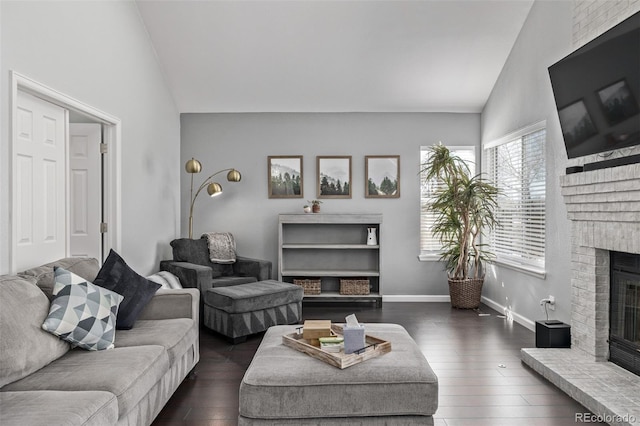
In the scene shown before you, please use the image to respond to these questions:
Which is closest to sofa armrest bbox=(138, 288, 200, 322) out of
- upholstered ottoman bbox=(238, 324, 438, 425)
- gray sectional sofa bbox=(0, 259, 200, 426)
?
gray sectional sofa bbox=(0, 259, 200, 426)

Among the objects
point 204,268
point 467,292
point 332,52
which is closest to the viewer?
point 204,268

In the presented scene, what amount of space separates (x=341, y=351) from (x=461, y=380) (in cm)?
123

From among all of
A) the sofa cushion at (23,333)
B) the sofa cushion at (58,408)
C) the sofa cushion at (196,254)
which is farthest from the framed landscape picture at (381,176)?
the sofa cushion at (58,408)

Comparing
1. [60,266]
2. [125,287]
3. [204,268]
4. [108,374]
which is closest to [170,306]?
[125,287]

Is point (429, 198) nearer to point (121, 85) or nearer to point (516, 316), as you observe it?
point (516, 316)

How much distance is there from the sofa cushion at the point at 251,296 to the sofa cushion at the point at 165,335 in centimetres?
88

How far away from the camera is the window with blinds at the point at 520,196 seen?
4.50 meters

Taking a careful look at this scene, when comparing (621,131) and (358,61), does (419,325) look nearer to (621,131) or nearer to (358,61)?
(621,131)

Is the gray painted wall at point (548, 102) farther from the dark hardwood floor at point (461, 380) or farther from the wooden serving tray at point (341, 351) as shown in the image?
the wooden serving tray at point (341, 351)

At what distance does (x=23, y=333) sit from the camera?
2146mm

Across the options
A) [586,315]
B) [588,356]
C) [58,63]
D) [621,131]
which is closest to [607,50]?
[621,131]

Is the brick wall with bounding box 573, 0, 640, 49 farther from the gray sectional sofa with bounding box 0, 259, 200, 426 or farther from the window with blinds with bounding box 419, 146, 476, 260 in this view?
the gray sectional sofa with bounding box 0, 259, 200, 426

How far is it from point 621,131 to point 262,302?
312cm

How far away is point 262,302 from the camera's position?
429 cm
